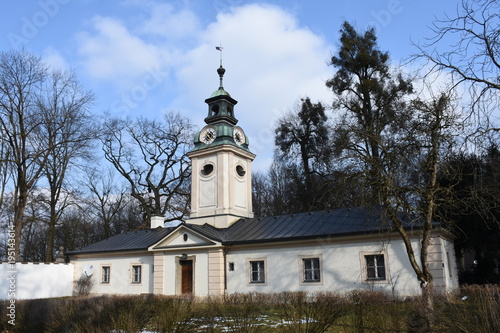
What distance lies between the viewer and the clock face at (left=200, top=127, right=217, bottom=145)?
2527 centimetres

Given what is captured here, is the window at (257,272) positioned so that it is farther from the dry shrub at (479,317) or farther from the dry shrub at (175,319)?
the dry shrub at (479,317)

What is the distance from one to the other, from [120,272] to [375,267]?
45.9 ft

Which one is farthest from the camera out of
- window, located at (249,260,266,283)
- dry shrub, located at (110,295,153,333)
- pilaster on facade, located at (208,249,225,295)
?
pilaster on facade, located at (208,249,225,295)

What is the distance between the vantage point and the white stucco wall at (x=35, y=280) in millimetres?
22375

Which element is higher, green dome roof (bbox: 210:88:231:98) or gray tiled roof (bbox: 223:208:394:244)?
green dome roof (bbox: 210:88:231:98)

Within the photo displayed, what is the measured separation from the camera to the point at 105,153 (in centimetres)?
3416

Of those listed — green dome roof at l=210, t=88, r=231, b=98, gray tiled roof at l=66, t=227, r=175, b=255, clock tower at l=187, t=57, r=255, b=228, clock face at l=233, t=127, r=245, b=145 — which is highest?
green dome roof at l=210, t=88, r=231, b=98

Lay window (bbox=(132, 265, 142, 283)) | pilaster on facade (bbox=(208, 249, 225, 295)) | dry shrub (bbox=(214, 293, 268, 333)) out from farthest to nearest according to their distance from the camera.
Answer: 1. window (bbox=(132, 265, 142, 283))
2. pilaster on facade (bbox=(208, 249, 225, 295))
3. dry shrub (bbox=(214, 293, 268, 333))

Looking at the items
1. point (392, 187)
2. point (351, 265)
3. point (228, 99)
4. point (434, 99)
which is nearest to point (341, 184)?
point (392, 187)

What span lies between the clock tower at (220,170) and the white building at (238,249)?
6 centimetres

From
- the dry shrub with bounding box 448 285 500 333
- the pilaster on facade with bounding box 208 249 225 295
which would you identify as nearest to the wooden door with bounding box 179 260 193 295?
the pilaster on facade with bounding box 208 249 225 295

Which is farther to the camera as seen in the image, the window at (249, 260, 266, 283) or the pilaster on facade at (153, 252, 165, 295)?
the pilaster on facade at (153, 252, 165, 295)

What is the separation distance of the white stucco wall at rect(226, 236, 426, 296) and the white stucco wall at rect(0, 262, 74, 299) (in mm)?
11304

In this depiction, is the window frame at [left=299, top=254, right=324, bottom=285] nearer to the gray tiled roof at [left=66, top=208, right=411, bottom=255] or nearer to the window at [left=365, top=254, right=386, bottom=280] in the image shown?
the gray tiled roof at [left=66, top=208, right=411, bottom=255]
